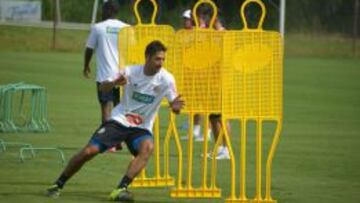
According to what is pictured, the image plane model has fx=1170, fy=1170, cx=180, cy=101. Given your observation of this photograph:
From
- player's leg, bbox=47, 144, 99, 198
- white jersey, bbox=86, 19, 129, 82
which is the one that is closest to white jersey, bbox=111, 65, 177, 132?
player's leg, bbox=47, 144, 99, 198

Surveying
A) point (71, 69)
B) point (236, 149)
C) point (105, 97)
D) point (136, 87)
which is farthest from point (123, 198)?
point (71, 69)

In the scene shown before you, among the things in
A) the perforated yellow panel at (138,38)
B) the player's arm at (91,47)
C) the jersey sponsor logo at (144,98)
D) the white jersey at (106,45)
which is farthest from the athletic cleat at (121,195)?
the white jersey at (106,45)

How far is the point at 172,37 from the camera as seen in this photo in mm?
12773

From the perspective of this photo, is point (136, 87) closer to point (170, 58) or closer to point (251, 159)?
point (170, 58)

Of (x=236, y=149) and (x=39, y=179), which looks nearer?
(x=39, y=179)

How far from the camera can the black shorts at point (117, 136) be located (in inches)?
465

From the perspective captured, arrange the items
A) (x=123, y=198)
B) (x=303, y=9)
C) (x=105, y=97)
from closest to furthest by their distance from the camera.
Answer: (x=123, y=198) < (x=105, y=97) < (x=303, y=9)

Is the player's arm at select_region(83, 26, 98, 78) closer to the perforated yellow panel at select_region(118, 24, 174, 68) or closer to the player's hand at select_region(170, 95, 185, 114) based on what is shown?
the perforated yellow panel at select_region(118, 24, 174, 68)

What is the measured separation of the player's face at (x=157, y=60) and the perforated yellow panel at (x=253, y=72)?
→ 627 millimetres

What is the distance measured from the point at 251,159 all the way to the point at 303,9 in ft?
135

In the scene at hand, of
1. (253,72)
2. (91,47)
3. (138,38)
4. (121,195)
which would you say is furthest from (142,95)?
(91,47)

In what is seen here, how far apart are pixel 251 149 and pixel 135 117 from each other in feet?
18.2

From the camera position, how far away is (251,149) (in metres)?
17.2

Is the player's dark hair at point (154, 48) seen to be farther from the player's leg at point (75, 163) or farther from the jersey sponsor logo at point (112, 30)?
the jersey sponsor logo at point (112, 30)
